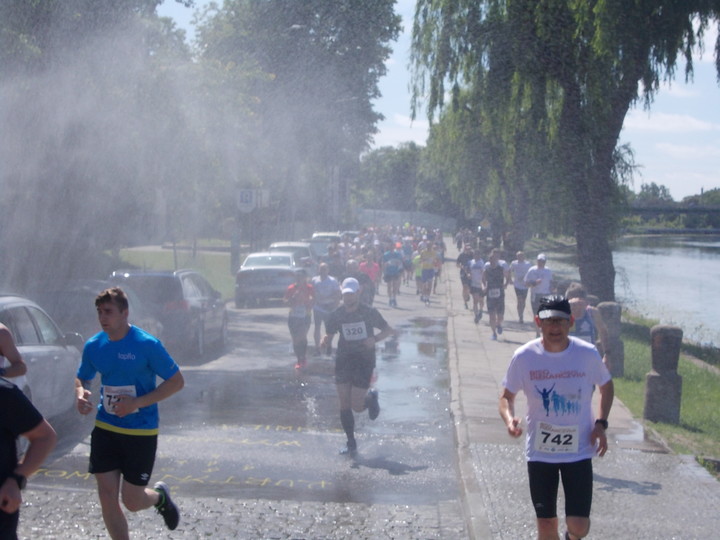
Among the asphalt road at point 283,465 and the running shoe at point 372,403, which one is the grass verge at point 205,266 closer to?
the asphalt road at point 283,465

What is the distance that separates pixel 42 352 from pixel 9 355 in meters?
2.72

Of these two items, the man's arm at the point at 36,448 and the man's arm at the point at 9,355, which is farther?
the man's arm at the point at 9,355

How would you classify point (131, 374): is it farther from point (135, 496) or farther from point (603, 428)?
point (603, 428)

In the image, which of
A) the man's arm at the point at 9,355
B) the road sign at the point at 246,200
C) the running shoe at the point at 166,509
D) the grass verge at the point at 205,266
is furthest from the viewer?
the grass verge at the point at 205,266

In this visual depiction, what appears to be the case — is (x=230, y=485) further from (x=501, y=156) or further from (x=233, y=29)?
(x=233, y=29)

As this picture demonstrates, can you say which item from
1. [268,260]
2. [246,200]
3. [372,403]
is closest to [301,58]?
[246,200]

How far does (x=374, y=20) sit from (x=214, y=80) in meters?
23.1

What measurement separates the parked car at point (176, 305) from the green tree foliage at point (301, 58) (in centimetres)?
2664

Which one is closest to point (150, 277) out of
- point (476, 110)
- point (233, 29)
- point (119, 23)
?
point (119, 23)

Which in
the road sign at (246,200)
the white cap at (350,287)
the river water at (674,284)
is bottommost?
the river water at (674,284)

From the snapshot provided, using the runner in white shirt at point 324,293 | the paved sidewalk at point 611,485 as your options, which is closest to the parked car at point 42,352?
the paved sidewalk at point 611,485

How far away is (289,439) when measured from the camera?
937 cm

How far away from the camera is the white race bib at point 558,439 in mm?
5242

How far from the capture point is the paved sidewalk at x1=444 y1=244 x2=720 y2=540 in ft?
21.2
